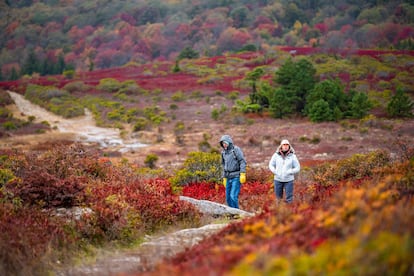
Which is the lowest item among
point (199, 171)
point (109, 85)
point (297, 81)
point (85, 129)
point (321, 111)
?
point (85, 129)

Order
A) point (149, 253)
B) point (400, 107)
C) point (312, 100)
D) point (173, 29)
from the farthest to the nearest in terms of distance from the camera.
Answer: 1. point (173, 29)
2. point (312, 100)
3. point (400, 107)
4. point (149, 253)

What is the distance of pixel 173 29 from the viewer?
322 feet

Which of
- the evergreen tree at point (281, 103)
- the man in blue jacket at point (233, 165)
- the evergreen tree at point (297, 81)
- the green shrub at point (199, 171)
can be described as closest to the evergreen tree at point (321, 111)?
the evergreen tree at point (297, 81)

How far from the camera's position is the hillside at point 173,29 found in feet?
246

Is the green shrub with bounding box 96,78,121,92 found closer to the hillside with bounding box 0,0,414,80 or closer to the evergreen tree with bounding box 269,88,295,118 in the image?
the evergreen tree with bounding box 269,88,295,118

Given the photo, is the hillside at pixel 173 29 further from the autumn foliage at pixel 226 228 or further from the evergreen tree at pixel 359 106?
the autumn foliage at pixel 226 228

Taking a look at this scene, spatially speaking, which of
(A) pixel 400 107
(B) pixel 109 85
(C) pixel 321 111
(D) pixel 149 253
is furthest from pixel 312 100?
(B) pixel 109 85

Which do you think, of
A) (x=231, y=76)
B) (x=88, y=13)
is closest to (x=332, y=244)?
(x=231, y=76)

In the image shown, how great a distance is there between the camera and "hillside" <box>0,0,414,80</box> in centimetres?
7488

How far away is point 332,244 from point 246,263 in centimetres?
60

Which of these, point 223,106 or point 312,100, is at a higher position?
point 312,100

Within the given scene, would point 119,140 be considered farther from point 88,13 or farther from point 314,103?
point 88,13

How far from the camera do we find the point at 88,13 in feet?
392

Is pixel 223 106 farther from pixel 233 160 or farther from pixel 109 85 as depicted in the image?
pixel 233 160
